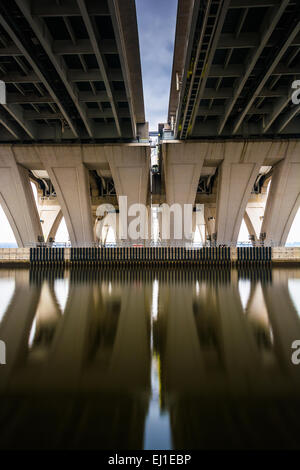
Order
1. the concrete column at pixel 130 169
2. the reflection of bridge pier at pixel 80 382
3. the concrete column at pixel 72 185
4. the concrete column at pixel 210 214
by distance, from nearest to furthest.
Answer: the reflection of bridge pier at pixel 80 382 → the concrete column at pixel 130 169 → the concrete column at pixel 72 185 → the concrete column at pixel 210 214

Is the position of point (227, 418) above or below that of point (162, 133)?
below

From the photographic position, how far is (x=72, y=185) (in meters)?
23.3

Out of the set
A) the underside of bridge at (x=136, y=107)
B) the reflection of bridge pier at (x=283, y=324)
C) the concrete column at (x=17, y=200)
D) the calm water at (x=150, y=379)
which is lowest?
the reflection of bridge pier at (x=283, y=324)

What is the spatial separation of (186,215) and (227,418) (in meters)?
21.8

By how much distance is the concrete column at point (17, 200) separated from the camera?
2256cm

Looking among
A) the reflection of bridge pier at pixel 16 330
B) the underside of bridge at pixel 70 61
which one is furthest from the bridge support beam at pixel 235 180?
the reflection of bridge pier at pixel 16 330

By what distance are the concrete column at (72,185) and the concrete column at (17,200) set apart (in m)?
2.50

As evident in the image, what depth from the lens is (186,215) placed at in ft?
77.7

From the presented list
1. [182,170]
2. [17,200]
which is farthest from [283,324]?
[17,200]

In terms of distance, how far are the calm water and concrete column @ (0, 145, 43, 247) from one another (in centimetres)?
1907

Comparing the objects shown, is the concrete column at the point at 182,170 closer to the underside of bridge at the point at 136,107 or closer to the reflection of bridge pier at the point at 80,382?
the underside of bridge at the point at 136,107

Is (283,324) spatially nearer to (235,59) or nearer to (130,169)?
(235,59)
